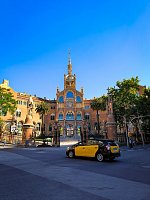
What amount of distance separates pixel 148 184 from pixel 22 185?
14.6ft

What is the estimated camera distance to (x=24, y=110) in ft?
210

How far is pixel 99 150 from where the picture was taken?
1323cm

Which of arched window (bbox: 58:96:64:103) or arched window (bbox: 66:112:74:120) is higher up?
arched window (bbox: 58:96:64:103)

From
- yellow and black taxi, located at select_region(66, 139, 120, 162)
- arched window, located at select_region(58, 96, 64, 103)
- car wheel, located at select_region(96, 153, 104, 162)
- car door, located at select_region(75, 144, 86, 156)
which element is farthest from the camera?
arched window, located at select_region(58, 96, 64, 103)

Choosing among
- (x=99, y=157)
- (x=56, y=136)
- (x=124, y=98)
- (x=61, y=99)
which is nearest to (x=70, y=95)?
(x=61, y=99)

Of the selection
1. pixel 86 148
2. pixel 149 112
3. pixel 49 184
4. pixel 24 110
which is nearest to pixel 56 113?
pixel 24 110

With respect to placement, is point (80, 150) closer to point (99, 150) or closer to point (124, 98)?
point (99, 150)

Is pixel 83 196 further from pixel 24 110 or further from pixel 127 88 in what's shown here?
pixel 24 110

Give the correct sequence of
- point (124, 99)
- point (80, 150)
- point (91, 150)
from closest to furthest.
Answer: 1. point (91, 150)
2. point (80, 150)
3. point (124, 99)

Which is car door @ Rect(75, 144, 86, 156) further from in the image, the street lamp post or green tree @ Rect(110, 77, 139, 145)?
green tree @ Rect(110, 77, 139, 145)

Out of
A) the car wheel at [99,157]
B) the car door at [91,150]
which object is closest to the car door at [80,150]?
the car door at [91,150]

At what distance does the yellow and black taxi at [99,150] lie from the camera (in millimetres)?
12857

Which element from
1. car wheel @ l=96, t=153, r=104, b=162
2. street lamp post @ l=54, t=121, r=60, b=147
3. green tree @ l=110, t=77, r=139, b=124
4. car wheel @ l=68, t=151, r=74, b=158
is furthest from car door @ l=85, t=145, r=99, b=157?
green tree @ l=110, t=77, r=139, b=124

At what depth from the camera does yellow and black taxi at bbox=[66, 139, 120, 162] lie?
1286 centimetres
